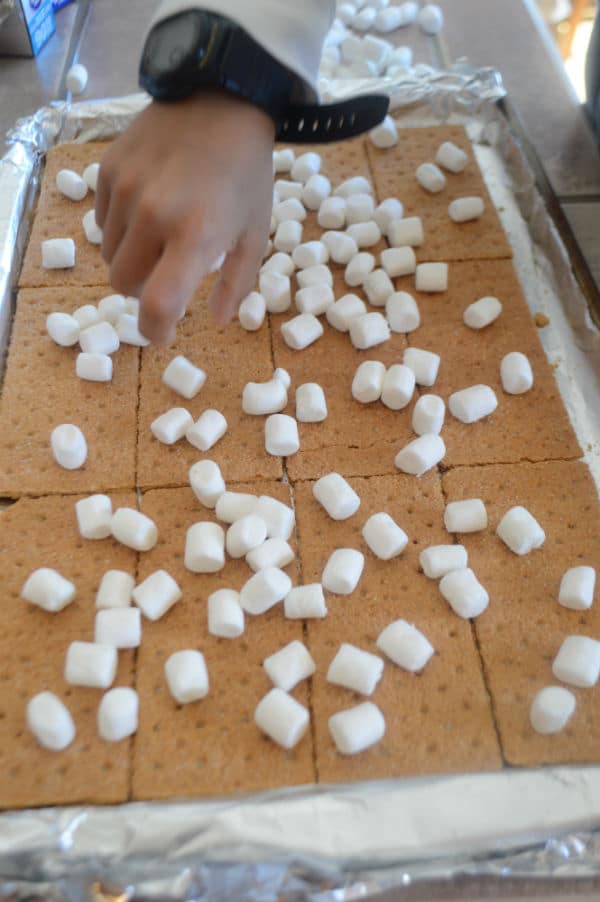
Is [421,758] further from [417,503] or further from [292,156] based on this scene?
[292,156]

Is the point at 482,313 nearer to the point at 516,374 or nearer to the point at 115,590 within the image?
the point at 516,374

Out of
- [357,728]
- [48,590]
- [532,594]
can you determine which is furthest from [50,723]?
[532,594]

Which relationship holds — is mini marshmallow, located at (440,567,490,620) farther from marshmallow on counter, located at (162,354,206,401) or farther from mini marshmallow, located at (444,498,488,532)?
marshmallow on counter, located at (162,354,206,401)


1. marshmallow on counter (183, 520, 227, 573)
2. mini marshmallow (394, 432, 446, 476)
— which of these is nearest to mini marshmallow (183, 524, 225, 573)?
marshmallow on counter (183, 520, 227, 573)

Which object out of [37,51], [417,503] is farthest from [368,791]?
[37,51]

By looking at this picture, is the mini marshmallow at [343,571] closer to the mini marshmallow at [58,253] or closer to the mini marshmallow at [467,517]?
the mini marshmallow at [467,517]
